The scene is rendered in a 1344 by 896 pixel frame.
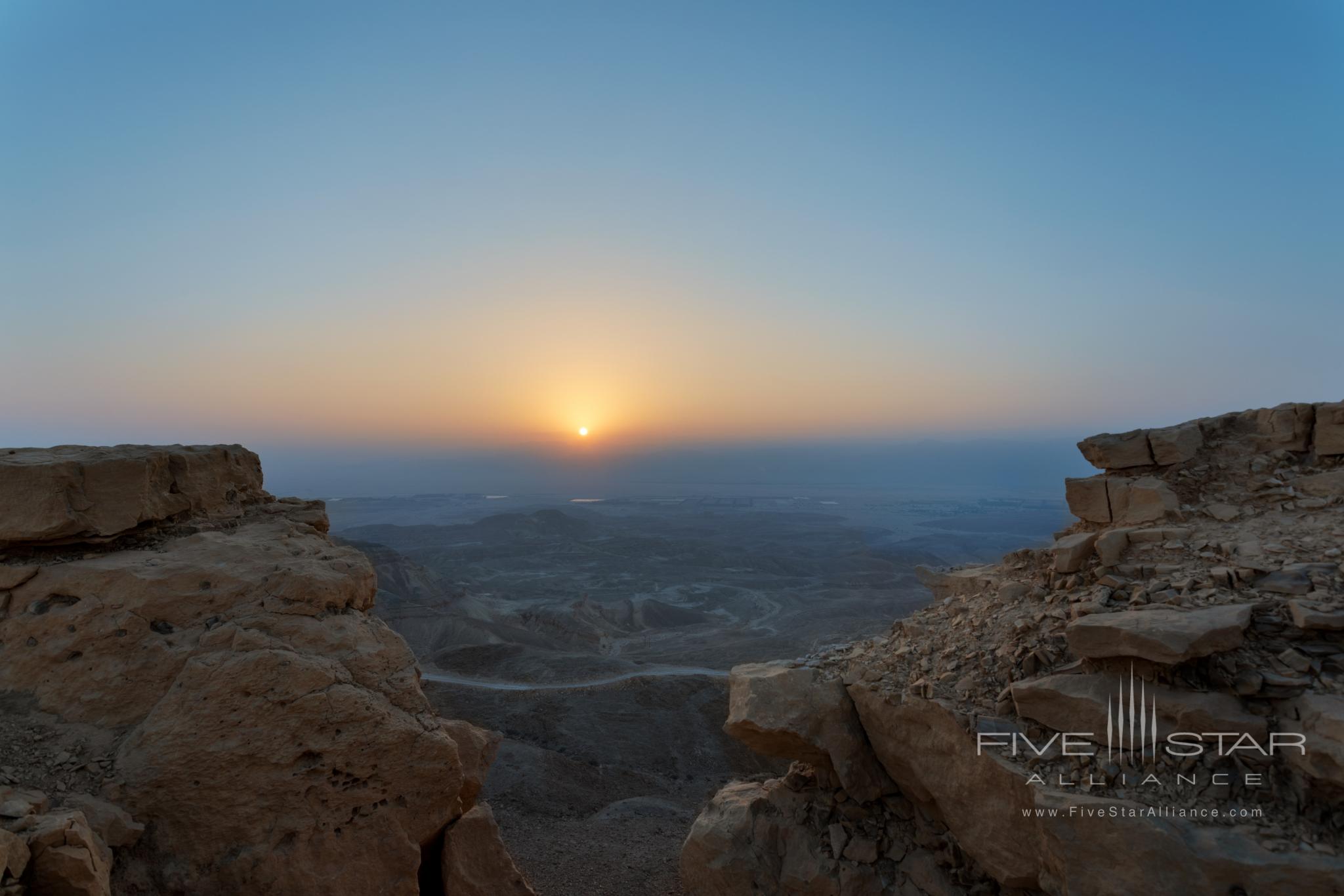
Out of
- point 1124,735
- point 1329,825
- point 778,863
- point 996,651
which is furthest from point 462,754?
point 1329,825

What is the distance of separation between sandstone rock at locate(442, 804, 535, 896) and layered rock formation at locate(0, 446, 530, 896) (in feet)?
0.07

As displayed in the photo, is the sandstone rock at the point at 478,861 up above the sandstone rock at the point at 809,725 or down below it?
below

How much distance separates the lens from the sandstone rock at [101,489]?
21.8 ft

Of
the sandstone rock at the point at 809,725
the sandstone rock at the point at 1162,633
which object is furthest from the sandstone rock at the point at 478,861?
the sandstone rock at the point at 1162,633

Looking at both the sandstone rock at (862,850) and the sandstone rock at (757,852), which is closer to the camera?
the sandstone rock at (862,850)

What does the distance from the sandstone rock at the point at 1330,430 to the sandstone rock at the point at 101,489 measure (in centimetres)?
1436

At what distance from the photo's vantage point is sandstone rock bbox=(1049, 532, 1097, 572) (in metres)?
8.87

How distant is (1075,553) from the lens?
8.87 meters

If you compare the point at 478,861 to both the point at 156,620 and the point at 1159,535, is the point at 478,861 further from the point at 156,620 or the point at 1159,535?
the point at 1159,535

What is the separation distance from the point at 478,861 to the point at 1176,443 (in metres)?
11.2

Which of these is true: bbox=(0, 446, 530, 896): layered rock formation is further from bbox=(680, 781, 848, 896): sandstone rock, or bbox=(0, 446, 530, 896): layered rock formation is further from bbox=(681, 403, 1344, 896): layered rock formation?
bbox=(681, 403, 1344, 896): layered rock formation

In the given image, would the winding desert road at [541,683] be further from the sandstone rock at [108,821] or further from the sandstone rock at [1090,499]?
the sandstone rock at [108,821]

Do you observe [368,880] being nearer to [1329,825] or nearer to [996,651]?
[996,651]

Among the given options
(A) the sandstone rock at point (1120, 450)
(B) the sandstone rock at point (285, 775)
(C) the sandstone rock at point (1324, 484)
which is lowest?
(B) the sandstone rock at point (285, 775)
